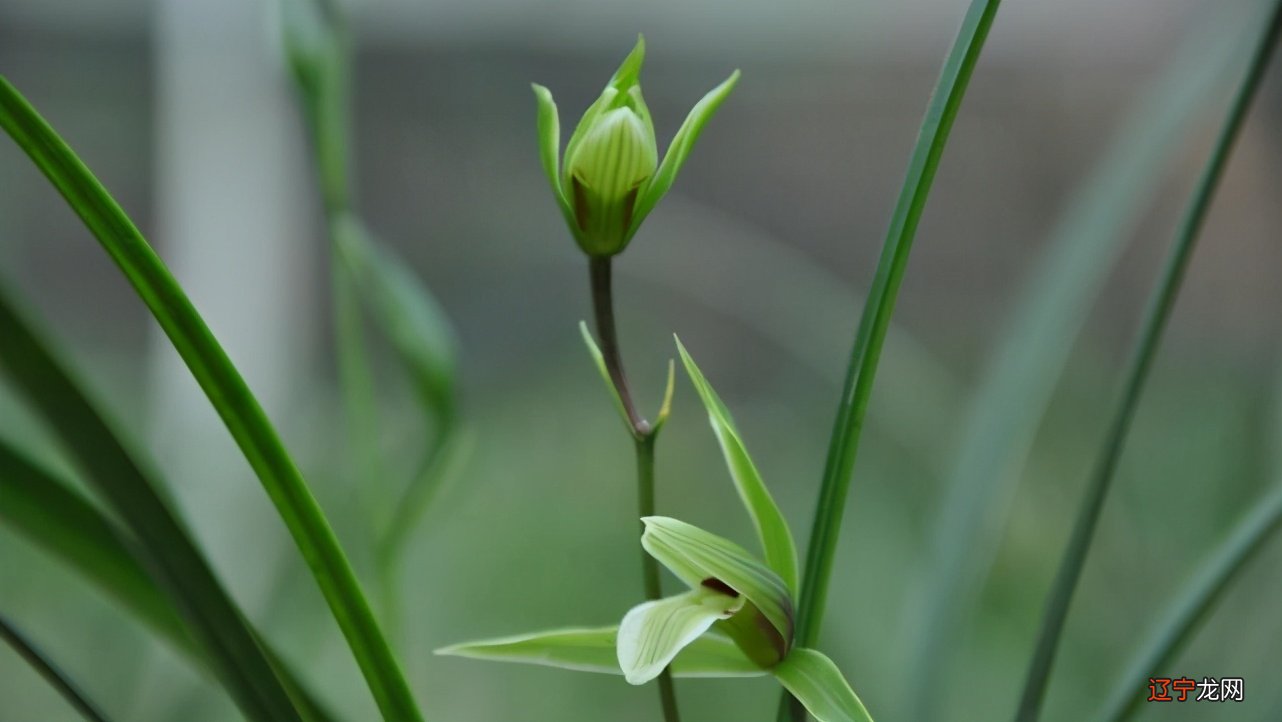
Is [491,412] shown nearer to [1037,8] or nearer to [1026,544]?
[1026,544]


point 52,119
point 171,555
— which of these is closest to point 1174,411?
point 171,555

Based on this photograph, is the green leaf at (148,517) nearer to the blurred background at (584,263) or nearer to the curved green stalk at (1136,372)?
the curved green stalk at (1136,372)

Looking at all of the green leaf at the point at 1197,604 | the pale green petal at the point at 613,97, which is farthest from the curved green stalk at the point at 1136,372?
the pale green petal at the point at 613,97

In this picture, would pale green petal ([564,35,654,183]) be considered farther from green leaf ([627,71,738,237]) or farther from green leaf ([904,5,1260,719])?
green leaf ([904,5,1260,719])

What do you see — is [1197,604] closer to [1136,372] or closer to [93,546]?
[1136,372]

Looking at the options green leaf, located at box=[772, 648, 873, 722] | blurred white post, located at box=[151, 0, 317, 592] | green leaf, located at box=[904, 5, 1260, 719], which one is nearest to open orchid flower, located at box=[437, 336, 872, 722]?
green leaf, located at box=[772, 648, 873, 722]

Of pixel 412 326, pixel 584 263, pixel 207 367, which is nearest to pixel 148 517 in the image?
pixel 207 367
